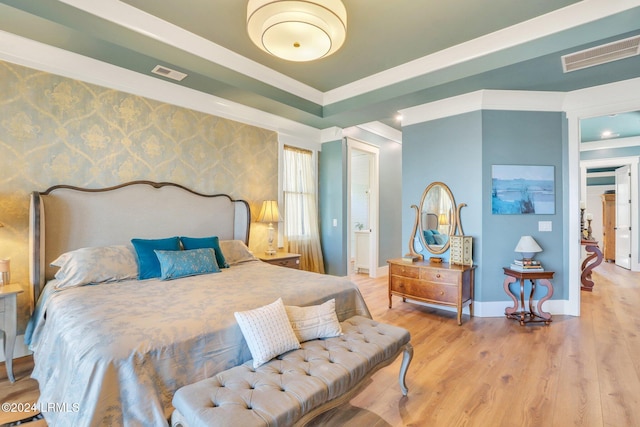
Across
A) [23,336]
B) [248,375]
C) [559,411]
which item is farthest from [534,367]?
[23,336]

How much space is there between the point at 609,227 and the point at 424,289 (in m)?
7.41

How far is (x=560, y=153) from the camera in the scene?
3.81m

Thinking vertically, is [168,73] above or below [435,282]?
above

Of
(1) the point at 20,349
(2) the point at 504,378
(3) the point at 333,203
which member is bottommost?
(2) the point at 504,378

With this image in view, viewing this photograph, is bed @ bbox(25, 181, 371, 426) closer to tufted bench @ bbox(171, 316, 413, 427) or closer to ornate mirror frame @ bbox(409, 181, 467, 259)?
tufted bench @ bbox(171, 316, 413, 427)

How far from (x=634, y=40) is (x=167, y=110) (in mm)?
4412

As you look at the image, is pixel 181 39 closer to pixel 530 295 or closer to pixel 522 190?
pixel 522 190

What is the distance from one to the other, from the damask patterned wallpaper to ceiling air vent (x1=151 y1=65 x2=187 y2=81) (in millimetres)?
387

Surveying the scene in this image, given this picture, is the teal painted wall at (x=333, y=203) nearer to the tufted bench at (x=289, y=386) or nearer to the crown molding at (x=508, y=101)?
the crown molding at (x=508, y=101)

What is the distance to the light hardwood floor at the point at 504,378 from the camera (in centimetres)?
194

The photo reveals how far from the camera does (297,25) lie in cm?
219

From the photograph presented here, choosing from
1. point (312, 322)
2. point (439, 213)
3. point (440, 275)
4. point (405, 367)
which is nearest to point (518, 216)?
point (439, 213)

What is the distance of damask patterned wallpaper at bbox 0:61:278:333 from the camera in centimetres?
264

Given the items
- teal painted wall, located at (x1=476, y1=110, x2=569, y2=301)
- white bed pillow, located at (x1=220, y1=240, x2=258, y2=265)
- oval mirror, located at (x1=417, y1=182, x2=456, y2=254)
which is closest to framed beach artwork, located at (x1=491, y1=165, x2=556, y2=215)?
teal painted wall, located at (x1=476, y1=110, x2=569, y2=301)
